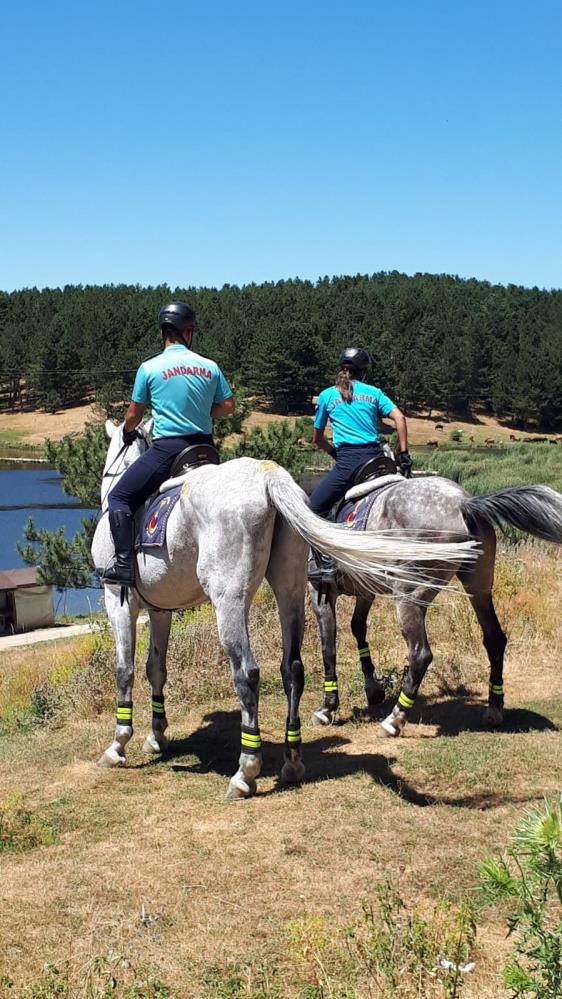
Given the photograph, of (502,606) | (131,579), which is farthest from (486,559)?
(502,606)

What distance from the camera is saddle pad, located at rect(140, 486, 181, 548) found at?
21.6ft

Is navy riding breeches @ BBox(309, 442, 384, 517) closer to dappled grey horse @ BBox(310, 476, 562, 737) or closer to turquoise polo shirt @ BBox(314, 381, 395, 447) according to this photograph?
turquoise polo shirt @ BBox(314, 381, 395, 447)

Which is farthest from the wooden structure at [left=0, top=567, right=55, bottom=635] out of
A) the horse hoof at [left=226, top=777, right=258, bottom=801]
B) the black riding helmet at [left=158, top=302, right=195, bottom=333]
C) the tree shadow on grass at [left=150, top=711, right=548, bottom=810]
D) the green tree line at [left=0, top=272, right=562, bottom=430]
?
the green tree line at [left=0, top=272, right=562, bottom=430]

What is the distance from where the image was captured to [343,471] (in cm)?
817

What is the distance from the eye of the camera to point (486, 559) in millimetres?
7410

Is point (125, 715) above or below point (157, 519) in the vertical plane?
below

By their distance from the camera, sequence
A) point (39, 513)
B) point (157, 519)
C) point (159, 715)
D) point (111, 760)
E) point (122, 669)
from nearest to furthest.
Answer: point (157, 519)
point (111, 760)
point (122, 669)
point (159, 715)
point (39, 513)

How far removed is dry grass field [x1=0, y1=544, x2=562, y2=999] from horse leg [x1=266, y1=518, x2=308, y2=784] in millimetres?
226

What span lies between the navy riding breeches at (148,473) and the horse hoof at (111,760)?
1.82 m

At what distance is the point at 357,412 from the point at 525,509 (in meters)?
1.73

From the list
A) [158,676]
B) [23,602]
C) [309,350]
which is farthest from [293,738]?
[309,350]

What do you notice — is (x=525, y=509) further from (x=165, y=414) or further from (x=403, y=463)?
(x=165, y=414)

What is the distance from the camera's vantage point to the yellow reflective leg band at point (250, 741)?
6.16 m

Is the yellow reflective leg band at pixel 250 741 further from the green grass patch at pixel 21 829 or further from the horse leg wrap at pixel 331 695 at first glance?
the horse leg wrap at pixel 331 695
